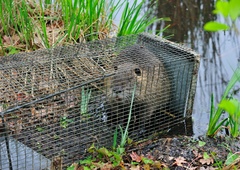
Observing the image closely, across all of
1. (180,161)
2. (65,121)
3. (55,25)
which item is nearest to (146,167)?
(180,161)

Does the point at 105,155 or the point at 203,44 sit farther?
the point at 203,44

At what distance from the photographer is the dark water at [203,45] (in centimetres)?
430

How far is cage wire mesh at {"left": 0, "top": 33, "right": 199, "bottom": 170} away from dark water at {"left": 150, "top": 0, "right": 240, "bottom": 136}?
453 mm

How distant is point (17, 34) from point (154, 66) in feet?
6.25

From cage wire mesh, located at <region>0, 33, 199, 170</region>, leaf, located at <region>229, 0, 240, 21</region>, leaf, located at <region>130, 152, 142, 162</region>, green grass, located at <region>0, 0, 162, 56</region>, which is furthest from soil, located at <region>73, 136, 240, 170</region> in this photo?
leaf, located at <region>229, 0, 240, 21</region>

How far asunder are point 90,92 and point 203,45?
2.45 meters

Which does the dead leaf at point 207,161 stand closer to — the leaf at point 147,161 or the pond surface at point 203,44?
the leaf at point 147,161

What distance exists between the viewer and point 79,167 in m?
3.20

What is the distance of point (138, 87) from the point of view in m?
3.57

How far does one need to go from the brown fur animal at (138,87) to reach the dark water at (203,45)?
536mm

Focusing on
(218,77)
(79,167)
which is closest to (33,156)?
(79,167)

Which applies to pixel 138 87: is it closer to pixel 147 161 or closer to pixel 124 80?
pixel 124 80

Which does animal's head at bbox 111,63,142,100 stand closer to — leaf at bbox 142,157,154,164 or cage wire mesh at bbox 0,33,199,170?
cage wire mesh at bbox 0,33,199,170

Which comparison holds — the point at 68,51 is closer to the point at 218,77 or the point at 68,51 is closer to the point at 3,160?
the point at 3,160
